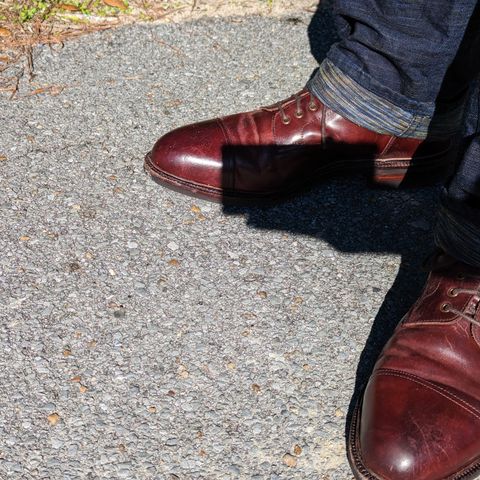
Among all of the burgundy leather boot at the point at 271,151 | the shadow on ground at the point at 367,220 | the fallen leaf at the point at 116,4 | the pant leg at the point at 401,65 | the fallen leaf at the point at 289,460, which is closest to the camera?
the fallen leaf at the point at 289,460

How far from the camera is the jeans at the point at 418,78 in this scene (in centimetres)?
186

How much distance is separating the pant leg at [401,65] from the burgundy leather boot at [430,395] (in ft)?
1.77

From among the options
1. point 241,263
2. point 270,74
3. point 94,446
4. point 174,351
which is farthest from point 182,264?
point 270,74

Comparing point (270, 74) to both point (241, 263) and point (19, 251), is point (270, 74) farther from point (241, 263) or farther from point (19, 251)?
point (19, 251)

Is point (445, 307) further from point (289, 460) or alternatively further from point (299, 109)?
point (299, 109)

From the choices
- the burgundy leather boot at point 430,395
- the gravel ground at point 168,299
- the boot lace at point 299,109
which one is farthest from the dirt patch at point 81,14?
the burgundy leather boot at point 430,395

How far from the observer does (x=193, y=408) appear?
74.0 inches

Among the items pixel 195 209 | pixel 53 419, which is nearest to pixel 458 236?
pixel 195 209

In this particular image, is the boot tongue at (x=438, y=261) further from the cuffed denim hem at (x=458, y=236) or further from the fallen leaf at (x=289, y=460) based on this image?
the fallen leaf at (x=289, y=460)

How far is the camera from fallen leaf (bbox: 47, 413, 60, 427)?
1.83m

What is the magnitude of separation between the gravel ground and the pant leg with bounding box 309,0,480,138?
10.4 inches

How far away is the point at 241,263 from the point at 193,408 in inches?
19.6

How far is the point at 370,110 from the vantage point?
235cm

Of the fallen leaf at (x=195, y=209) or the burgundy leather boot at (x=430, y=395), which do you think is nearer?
the burgundy leather boot at (x=430, y=395)
